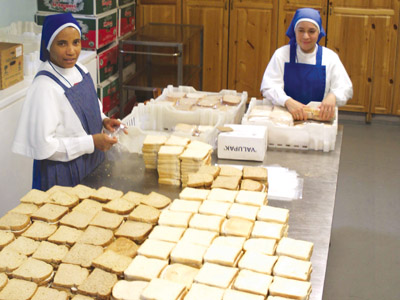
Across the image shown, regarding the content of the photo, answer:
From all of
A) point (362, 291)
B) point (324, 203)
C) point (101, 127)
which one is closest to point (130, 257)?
point (324, 203)

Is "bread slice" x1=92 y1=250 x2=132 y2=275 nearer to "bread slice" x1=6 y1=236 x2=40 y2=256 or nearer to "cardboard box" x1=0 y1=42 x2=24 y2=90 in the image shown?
"bread slice" x1=6 y1=236 x2=40 y2=256

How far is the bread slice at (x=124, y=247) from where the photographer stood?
86.4 inches

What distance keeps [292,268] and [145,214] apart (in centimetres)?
66

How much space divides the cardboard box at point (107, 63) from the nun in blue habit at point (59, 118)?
7.00ft

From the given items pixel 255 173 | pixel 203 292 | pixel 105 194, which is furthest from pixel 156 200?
pixel 203 292

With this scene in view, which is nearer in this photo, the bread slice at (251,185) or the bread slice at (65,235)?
the bread slice at (65,235)

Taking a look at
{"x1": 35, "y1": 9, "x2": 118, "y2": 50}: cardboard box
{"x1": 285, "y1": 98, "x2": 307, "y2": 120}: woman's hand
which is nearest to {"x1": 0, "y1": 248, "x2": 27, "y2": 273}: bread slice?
{"x1": 285, "y1": 98, "x2": 307, "y2": 120}: woman's hand

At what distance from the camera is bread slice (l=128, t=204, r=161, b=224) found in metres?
2.39

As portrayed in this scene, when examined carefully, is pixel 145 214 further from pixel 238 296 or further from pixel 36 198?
pixel 238 296

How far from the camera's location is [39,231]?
2.32 meters

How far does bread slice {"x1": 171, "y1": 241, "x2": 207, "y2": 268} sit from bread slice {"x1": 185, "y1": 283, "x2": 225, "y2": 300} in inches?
5.7

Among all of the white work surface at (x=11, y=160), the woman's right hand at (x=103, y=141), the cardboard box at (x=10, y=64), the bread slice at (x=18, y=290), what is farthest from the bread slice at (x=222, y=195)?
the cardboard box at (x=10, y=64)

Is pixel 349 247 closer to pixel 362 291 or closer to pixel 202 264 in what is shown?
pixel 362 291

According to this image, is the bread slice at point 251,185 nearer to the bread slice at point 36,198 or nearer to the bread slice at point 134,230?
the bread slice at point 134,230
